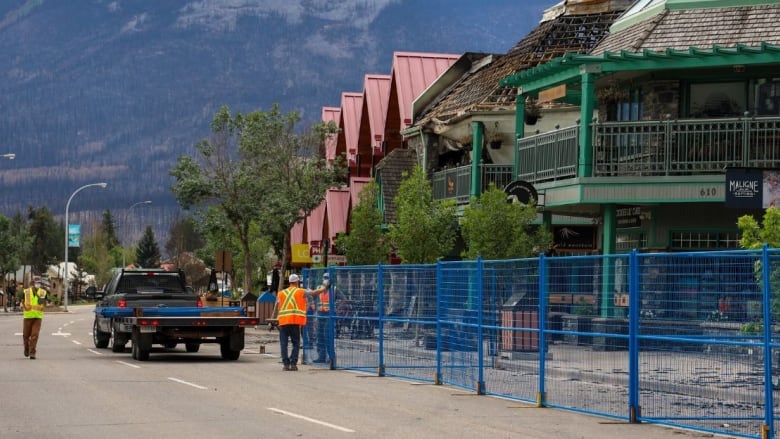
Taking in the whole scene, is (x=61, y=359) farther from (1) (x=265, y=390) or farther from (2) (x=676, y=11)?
(2) (x=676, y=11)

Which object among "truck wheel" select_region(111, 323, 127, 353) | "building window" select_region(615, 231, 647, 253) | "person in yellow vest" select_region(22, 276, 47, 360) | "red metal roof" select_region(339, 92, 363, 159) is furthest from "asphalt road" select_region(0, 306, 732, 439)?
"red metal roof" select_region(339, 92, 363, 159)

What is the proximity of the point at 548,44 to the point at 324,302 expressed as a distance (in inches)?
586

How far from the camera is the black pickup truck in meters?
26.7

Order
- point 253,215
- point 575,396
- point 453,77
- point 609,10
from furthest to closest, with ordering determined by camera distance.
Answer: point 253,215 < point 453,77 < point 609,10 < point 575,396

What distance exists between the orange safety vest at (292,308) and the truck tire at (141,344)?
303cm

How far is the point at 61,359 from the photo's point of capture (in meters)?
28.0

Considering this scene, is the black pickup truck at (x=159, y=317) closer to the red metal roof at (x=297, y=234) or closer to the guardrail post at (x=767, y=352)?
the guardrail post at (x=767, y=352)

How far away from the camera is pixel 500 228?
1168 inches

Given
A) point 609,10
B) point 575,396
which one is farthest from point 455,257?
point 575,396

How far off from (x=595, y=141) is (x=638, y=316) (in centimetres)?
1213

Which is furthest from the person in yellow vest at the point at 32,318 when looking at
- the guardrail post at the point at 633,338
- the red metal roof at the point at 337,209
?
the red metal roof at the point at 337,209

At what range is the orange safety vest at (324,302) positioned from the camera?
26.3 metres

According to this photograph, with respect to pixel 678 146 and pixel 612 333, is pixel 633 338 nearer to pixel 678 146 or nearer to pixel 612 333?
pixel 612 333

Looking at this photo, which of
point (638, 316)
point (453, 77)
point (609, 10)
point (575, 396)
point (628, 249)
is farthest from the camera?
point (453, 77)
